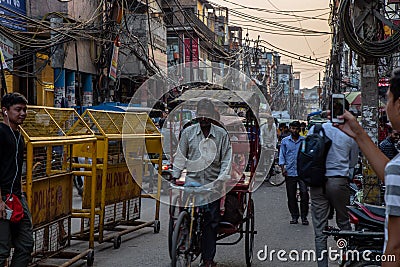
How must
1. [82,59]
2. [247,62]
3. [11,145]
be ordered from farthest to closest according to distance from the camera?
[247,62], [82,59], [11,145]

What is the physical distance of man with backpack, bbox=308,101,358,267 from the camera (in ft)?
21.5

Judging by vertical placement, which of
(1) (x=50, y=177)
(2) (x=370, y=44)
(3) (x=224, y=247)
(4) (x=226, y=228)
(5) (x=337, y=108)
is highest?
(2) (x=370, y=44)

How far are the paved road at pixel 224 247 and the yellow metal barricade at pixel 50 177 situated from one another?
72 cm

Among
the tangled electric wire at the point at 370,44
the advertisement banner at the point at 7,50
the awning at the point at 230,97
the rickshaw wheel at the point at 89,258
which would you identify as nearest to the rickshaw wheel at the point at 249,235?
the rickshaw wheel at the point at 89,258

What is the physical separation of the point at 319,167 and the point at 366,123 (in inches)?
179

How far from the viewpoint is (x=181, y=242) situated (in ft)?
20.8

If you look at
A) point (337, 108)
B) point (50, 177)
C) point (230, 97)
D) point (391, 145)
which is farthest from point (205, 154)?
point (230, 97)

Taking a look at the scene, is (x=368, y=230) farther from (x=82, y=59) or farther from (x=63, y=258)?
(x=82, y=59)

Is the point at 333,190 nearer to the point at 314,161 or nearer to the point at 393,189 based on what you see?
the point at 314,161

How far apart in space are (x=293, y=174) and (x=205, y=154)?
4.95 metres

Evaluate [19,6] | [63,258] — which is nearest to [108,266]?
[63,258]

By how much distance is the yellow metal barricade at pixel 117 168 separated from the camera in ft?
28.3

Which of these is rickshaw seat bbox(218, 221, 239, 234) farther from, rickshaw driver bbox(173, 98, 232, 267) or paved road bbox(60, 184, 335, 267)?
paved road bbox(60, 184, 335, 267)

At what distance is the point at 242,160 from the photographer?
11.0 m
